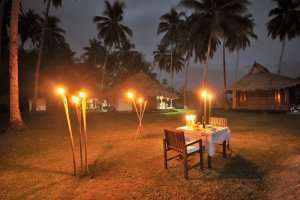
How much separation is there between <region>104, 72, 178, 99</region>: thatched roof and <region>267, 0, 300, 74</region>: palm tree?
17.1 meters

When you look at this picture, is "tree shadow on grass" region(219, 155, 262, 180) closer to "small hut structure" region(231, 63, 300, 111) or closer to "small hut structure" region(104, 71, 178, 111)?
"small hut structure" region(231, 63, 300, 111)

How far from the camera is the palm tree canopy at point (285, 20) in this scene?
1017 inches

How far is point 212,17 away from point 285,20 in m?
14.7

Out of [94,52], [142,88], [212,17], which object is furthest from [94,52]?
[212,17]

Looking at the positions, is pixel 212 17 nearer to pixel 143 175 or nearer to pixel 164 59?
pixel 143 175

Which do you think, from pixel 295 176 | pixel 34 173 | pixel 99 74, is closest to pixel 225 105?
pixel 99 74

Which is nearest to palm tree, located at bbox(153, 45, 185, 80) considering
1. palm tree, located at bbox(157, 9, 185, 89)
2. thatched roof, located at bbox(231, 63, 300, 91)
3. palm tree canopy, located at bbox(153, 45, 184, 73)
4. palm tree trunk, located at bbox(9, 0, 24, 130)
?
palm tree canopy, located at bbox(153, 45, 184, 73)

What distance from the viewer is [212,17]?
18344 mm

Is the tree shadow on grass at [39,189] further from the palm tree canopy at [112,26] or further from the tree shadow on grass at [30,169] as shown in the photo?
the palm tree canopy at [112,26]

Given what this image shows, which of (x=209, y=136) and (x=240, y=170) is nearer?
(x=240, y=170)

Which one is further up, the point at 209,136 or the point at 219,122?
the point at 219,122

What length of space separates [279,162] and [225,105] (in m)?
25.4

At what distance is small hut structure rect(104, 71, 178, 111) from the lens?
24328 millimetres

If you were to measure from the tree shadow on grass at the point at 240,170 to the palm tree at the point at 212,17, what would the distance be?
1413 cm
